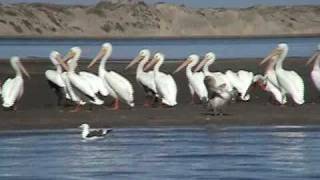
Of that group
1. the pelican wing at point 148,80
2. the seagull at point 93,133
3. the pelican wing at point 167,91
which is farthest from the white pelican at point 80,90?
the seagull at point 93,133

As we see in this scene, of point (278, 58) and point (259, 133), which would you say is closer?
point (259, 133)

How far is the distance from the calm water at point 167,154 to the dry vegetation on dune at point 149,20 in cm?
10148

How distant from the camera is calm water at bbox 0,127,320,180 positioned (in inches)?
573

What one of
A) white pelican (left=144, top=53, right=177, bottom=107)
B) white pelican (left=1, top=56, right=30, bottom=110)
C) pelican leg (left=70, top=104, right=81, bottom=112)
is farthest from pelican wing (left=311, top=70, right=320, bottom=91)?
white pelican (left=1, top=56, right=30, bottom=110)

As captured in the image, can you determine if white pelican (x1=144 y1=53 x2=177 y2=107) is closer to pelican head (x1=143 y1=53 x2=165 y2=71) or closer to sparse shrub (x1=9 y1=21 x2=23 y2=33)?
pelican head (x1=143 y1=53 x2=165 y2=71)

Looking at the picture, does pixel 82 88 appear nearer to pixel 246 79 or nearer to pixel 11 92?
pixel 11 92

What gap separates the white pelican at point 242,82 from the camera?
25359 mm

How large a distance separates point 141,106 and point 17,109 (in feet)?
8.29

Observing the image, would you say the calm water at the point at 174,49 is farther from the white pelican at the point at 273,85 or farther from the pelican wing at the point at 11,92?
the pelican wing at the point at 11,92

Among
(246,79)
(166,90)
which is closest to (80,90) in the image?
(166,90)

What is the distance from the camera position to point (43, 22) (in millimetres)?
133375

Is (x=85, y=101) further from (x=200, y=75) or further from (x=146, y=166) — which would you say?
(x=146, y=166)

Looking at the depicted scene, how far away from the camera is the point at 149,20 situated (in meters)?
140

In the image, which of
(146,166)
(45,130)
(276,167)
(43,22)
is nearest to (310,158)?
(276,167)
